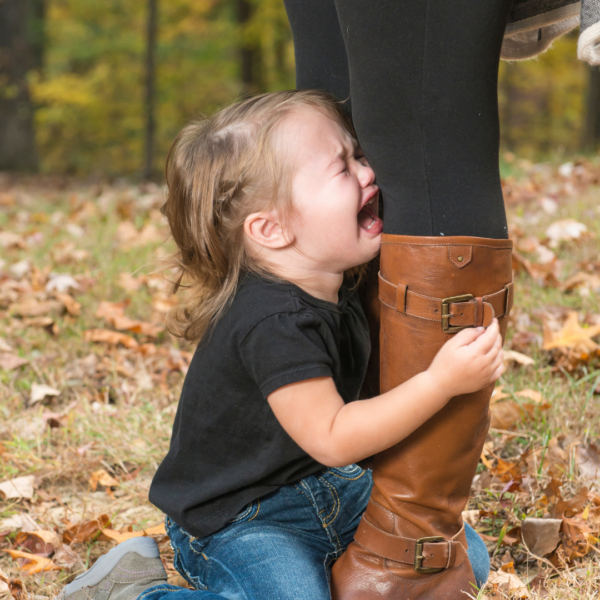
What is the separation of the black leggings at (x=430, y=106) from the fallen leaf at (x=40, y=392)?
58.8 inches

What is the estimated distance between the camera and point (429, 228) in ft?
3.98

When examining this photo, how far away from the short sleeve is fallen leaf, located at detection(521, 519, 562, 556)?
641 millimetres

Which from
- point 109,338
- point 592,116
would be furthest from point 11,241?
point 592,116

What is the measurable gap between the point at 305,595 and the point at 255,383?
1.38 ft

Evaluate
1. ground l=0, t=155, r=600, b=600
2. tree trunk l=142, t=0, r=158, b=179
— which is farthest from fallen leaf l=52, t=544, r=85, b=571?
tree trunk l=142, t=0, r=158, b=179

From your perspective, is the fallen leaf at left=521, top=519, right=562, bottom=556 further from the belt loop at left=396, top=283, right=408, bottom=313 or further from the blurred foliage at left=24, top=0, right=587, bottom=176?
the blurred foliage at left=24, top=0, right=587, bottom=176

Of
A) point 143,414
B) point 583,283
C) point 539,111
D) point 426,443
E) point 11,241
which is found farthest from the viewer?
point 539,111

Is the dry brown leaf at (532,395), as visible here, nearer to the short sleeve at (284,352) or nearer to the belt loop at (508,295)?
the belt loop at (508,295)

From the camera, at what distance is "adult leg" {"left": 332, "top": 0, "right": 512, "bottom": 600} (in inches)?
45.4

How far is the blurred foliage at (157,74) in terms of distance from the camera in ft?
37.6

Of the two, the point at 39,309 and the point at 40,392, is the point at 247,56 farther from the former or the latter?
the point at 40,392

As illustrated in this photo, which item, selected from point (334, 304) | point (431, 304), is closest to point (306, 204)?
point (334, 304)

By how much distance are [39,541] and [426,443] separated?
1.03m

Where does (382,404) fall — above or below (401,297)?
below
